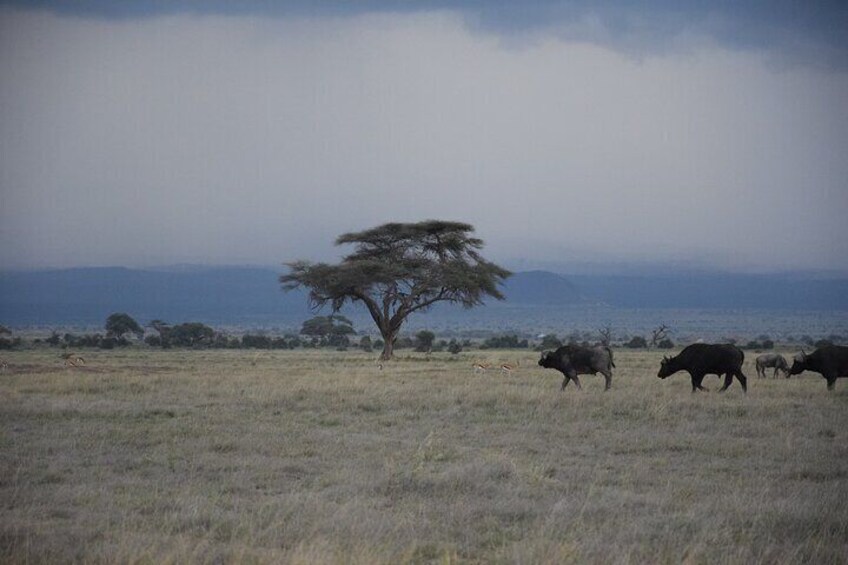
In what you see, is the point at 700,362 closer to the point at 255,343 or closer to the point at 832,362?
the point at 832,362

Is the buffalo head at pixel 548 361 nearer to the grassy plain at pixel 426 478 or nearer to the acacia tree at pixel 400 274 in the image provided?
the grassy plain at pixel 426 478

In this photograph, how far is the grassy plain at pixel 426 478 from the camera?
7.67 meters

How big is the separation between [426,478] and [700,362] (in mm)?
13219

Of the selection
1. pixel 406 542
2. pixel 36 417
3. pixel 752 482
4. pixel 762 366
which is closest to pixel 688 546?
pixel 406 542

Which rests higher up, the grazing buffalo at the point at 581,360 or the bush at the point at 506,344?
the grazing buffalo at the point at 581,360

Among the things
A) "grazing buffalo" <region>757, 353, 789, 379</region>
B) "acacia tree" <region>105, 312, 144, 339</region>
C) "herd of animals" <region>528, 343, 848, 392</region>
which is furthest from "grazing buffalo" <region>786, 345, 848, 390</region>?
"acacia tree" <region>105, 312, 144, 339</region>

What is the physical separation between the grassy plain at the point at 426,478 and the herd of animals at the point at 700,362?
4.51 feet

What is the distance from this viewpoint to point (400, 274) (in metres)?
44.7

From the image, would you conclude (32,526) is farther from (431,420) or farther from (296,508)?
(431,420)

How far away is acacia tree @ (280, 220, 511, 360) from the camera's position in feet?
146

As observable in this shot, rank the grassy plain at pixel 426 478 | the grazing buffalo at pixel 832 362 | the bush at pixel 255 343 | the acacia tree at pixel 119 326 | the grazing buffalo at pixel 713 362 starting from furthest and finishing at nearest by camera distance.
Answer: the acacia tree at pixel 119 326 < the bush at pixel 255 343 < the grazing buffalo at pixel 832 362 < the grazing buffalo at pixel 713 362 < the grassy plain at pixel 426 478

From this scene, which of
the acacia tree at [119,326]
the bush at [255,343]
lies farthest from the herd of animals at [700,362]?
the acacia tree at [119,326]

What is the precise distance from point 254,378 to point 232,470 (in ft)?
50.7

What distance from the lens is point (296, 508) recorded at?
Answer: 902 centimetres
